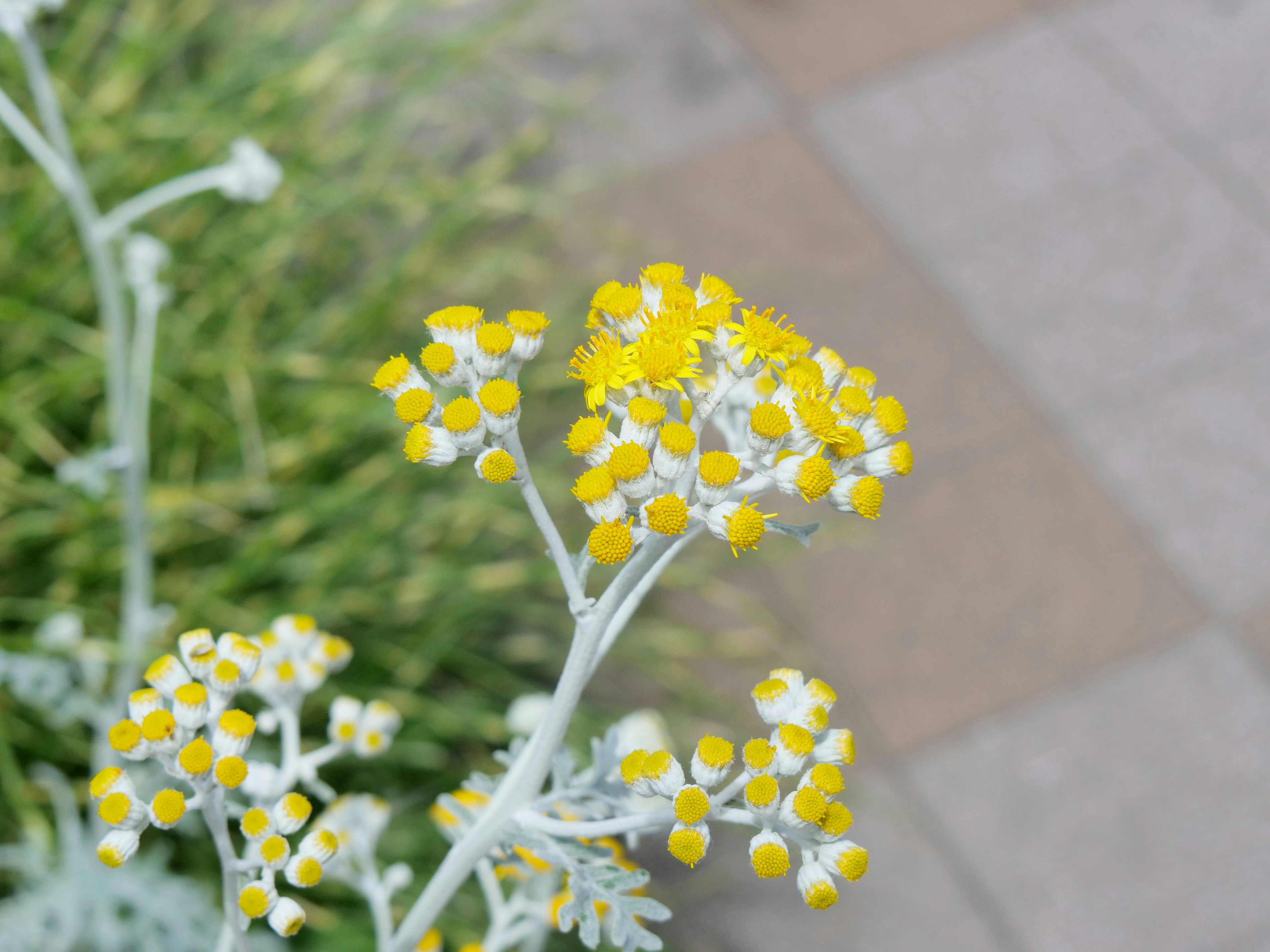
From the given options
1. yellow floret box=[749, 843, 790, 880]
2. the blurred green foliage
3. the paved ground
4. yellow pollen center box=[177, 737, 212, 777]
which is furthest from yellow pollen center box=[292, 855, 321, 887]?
the paved ground

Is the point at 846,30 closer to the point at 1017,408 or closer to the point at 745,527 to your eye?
the point at 1017,408

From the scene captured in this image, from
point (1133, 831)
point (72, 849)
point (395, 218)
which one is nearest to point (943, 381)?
point (1133, 831)

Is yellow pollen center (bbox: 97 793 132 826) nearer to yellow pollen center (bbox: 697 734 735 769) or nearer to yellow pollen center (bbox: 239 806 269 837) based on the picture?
yellow pollen center (bbox: 239 806 269 837)

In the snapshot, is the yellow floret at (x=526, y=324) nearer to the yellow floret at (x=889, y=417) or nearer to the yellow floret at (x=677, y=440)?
the yellow floret at (x=677, y=440)

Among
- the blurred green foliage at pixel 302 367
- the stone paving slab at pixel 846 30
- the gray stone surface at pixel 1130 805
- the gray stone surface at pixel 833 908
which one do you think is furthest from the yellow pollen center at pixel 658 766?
the stone paving slab at pixel 846 30

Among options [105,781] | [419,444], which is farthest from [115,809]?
[419,444]
